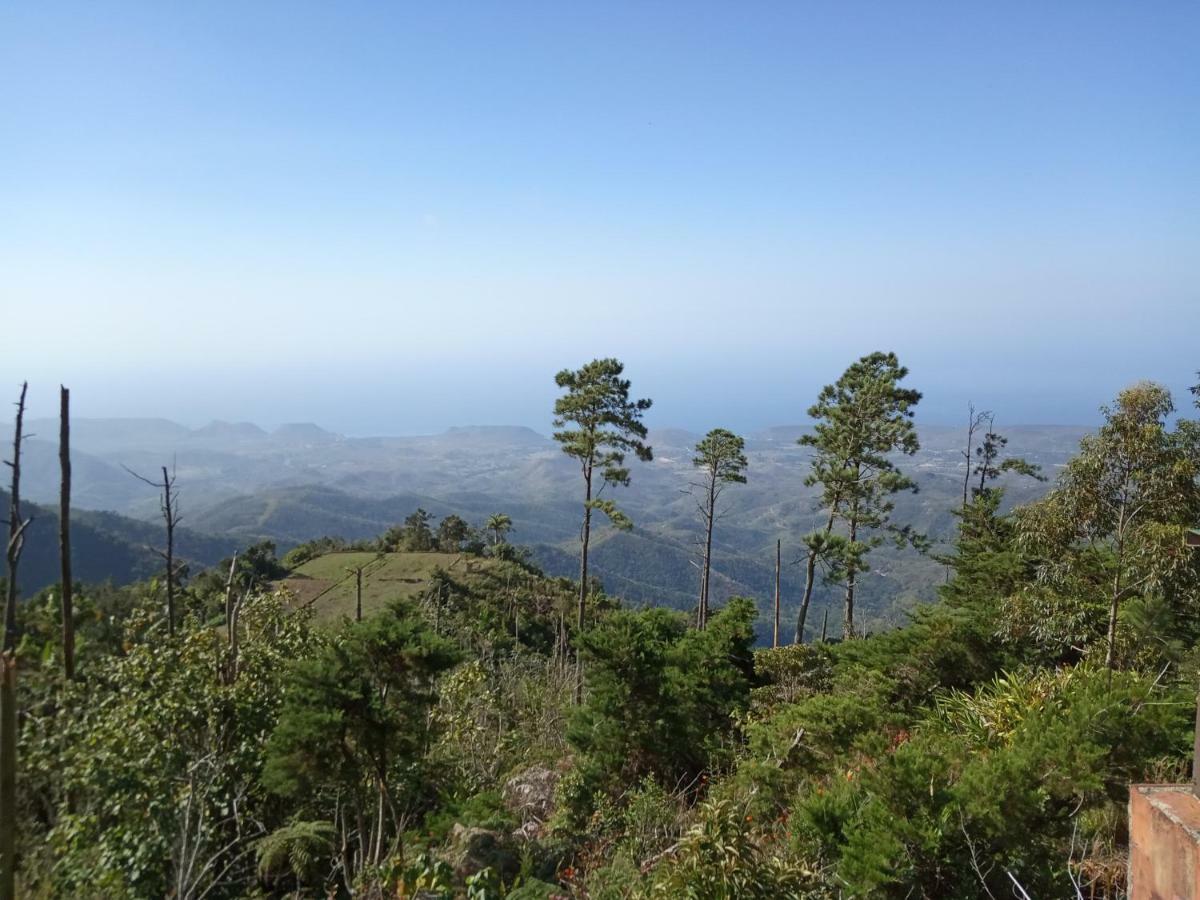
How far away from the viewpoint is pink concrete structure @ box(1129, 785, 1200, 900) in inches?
111

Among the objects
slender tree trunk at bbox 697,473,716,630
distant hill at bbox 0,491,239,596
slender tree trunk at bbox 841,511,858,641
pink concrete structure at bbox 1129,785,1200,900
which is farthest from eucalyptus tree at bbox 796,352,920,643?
distant hill at bbox 0,491,239,596

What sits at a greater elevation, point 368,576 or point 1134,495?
point 1134,495

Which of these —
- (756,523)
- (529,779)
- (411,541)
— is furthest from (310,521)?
(529,779)

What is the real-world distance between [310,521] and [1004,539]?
491 feet

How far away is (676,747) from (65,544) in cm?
1121

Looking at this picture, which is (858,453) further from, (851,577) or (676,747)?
(676,747)

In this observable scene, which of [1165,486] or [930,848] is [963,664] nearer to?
[1165,486]

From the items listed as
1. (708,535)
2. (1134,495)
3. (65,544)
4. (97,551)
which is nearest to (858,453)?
(708,535)

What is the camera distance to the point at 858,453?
62.7ft

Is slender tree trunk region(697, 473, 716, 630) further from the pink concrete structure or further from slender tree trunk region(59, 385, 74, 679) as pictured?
the pink concrete structure

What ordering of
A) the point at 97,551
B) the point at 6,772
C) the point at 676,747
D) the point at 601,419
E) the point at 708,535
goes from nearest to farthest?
the point at 6,772 < the point at 676,747 < the point at 601,419 < the point at 708,535 < the point at 97,551

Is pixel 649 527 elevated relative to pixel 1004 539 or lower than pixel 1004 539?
lower

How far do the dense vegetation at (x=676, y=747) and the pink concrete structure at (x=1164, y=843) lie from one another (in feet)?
2.75

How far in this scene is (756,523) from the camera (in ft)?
545
